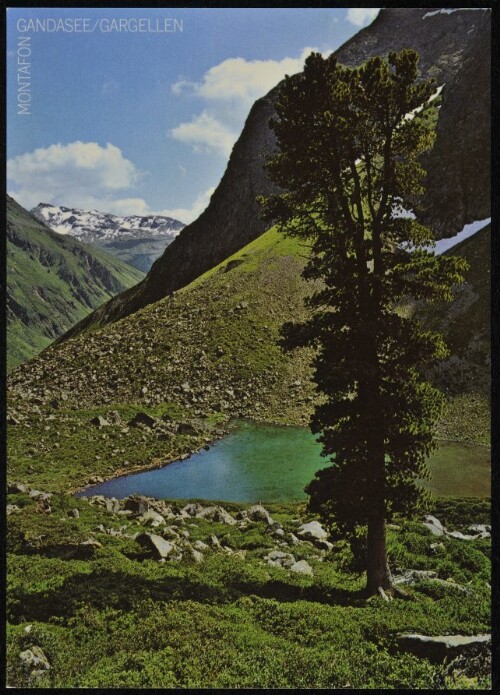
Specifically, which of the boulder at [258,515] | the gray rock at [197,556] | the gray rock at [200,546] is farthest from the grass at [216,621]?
the boulder at [258,515]

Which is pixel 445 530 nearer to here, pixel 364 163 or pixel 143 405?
pixel 364 163

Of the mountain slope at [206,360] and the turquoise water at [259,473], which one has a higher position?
the mountain slope at [206,360]

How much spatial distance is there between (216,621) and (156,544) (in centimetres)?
583

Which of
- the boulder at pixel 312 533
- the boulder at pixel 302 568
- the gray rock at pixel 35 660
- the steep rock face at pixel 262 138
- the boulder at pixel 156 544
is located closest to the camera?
the gray rock at pixel 35 660

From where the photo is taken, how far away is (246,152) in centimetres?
14288

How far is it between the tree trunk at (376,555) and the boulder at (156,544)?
24.8ft

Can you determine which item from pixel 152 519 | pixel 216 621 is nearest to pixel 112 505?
pixel 152 519

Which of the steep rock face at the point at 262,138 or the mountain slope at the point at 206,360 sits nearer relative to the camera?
the mountain slope at the point at 206,360

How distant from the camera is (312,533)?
2223cm

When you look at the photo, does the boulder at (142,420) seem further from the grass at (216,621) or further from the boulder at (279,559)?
the boulder at (279,559)

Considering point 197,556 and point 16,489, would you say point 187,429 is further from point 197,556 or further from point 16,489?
point 197,556

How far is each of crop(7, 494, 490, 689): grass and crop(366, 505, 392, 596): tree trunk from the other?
73 centimetres

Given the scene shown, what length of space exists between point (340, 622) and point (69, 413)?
117 ft

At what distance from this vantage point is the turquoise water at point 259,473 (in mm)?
31969
